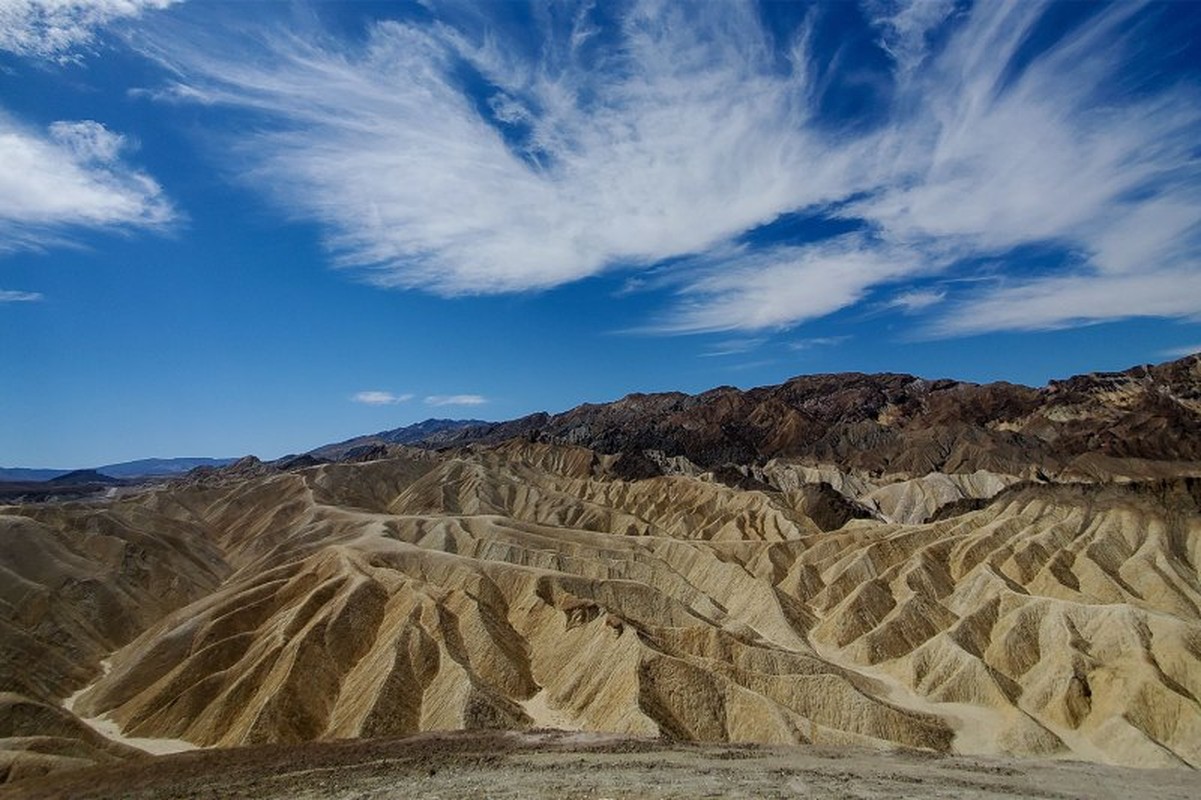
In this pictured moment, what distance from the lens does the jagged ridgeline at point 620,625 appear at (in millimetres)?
48781

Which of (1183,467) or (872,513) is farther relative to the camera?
(872,513)

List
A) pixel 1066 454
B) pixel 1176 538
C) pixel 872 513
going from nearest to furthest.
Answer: pixel 1176 538 → pixel 872 513 → pixel 1066 454

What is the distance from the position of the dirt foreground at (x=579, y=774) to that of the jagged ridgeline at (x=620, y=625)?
19.7 ft

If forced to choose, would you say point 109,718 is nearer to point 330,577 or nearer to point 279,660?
point 279,660

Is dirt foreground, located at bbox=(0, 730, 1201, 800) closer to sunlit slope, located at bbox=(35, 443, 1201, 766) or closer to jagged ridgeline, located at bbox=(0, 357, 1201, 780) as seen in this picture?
jagged ridgeline, located at bbox=(0, 357, 1201, 780)

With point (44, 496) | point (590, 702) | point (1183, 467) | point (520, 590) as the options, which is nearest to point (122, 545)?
point (520, 590)

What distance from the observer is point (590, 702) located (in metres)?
51.7

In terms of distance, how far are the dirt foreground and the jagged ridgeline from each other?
6.02 metres

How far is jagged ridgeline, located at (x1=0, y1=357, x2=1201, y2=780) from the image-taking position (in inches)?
1921

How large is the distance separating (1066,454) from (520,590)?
419 ft

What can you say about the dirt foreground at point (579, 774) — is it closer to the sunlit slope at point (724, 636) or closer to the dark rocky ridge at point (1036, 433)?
the sunlit slope at point (724, 636)

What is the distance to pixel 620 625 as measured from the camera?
58.1 metres

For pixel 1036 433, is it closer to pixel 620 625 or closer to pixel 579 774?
pixel 620 625

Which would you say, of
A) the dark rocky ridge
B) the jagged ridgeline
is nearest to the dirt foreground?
the jagged ridgeline
